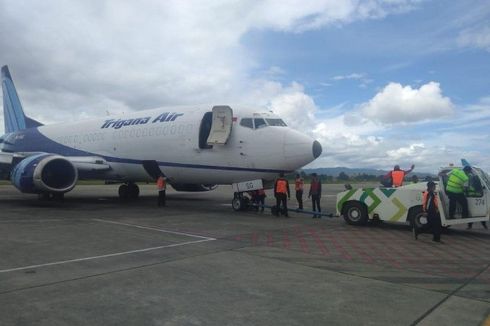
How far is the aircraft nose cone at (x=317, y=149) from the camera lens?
14433 mm

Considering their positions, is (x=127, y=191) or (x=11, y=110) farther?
(x=11, y=110)

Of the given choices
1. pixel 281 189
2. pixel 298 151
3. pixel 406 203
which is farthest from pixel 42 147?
pixel 406 203

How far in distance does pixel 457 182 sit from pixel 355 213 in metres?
3.00

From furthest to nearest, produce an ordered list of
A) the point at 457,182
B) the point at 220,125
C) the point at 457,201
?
the point at 220,125 → the point at 457,201 → the point at 457,182

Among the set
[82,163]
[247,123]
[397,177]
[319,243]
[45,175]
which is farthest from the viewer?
[82,163]

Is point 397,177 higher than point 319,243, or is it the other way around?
point 397,177

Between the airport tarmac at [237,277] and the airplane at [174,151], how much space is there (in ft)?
14.6

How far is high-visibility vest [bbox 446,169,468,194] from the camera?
A: 34.5ft

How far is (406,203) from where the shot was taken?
37.4 ft

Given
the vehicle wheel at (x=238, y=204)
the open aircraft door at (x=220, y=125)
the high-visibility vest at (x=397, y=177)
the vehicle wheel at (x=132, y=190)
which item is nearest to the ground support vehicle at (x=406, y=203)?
the high-visibility vest at (x=397, y=177)

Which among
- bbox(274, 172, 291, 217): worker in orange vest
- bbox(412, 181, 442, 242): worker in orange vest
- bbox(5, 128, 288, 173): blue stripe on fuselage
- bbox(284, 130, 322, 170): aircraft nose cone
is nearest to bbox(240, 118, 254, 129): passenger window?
bbox(284, 130, 322, 170): aircraft nose cone

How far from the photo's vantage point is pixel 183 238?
9.39m

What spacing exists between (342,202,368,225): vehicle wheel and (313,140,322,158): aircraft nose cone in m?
2.37

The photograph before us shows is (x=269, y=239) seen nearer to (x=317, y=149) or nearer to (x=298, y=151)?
(x=298, y=151)
